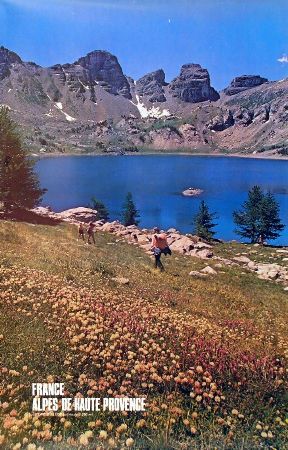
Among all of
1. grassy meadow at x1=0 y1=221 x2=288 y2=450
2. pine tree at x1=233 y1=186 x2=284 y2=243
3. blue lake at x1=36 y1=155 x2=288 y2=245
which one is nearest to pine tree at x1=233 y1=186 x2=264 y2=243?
pine tree at x1=233 y1=186 x2=284 y2=243

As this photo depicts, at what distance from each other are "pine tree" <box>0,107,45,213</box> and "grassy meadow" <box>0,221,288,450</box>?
22047mm

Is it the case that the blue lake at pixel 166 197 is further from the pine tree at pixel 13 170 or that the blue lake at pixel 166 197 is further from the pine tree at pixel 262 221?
the pine tree at pixel 13 170

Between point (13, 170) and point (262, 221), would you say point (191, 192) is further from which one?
point (13, 170)

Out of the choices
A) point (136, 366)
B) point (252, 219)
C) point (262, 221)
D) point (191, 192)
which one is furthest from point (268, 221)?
point (191, 192)

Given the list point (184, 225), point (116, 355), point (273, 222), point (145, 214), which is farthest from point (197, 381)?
Answer: point (145, 214)

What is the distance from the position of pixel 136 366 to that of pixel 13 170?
29.7m

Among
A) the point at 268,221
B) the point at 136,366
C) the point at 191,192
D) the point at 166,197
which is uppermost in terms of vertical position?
the point at 136,366

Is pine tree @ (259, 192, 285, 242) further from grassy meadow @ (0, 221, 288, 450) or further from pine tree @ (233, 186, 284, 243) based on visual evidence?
grassy meadow @ (0, 221, 288, 450)

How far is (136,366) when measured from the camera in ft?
22.0

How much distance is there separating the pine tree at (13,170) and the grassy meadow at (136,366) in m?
22.0

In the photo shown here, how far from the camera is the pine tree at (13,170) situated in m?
32.6

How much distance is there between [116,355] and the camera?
710 cm

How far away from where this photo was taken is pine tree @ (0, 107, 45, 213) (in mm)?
32625

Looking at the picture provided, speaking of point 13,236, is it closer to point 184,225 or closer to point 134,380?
point 134,380
